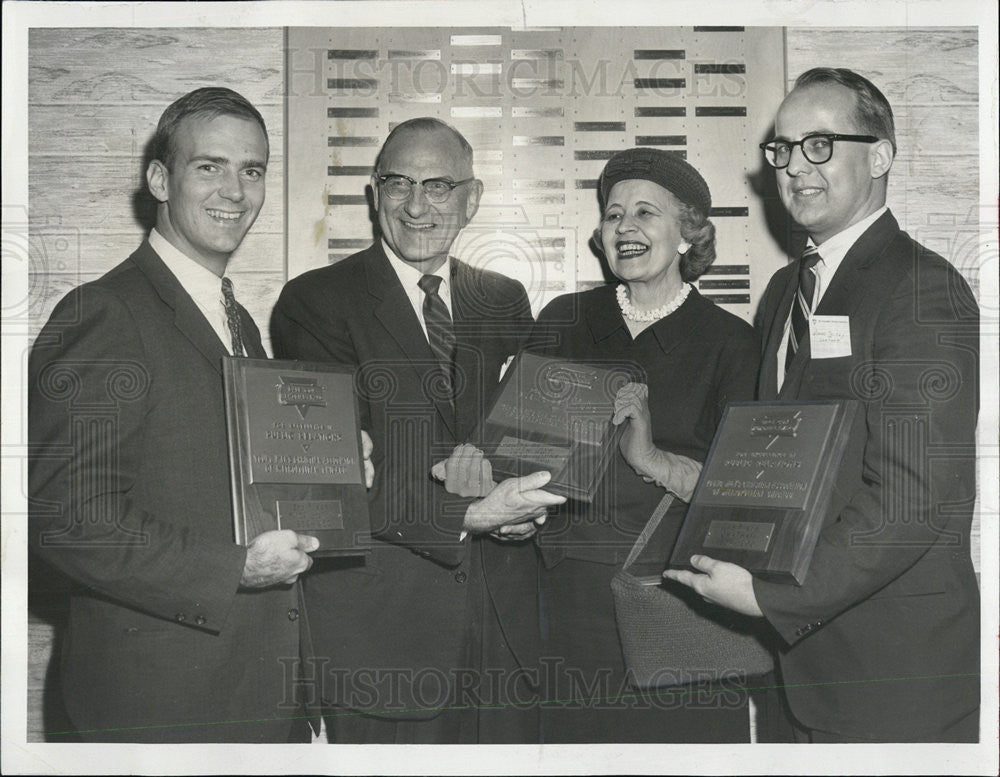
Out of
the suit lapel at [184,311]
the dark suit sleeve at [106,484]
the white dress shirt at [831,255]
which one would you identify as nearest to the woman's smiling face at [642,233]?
the white dress shirt at [831,255]

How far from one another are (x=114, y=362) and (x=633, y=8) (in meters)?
1.91

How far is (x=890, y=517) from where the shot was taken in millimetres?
2795

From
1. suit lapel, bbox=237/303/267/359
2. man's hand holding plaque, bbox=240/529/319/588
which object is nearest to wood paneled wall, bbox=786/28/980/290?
suit lapel, bbox=237/303/267/359

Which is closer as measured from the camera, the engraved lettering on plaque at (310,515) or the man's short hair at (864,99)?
the engraved lettering on plaque at (310,515)

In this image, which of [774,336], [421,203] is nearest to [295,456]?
[421,203]

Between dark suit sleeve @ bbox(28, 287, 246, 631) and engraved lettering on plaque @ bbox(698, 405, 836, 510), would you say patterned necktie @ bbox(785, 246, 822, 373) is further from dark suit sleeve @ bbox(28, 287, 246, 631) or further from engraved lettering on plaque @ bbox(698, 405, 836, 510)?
dark suit sleeve @ bbox(28, 287, 246, 631)

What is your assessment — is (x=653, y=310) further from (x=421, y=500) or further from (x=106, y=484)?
(x=106, y=484)

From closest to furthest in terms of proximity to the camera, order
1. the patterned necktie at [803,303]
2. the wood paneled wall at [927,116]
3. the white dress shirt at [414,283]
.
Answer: the patterned necktie at [803,303] → the white dress shirt at [414,283] → the wood paneled wall at [927,116]

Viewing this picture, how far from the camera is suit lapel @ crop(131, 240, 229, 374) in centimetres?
279

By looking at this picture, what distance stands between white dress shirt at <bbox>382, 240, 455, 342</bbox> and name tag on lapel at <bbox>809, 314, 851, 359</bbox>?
1.05 metres

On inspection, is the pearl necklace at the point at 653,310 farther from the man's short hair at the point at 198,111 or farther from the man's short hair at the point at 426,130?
the man's short hair at the point at 198,111

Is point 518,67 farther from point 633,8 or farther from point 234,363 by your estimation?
point 234,363

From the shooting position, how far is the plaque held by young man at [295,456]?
2750mm

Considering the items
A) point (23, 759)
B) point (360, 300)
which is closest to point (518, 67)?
point (360, 300)
